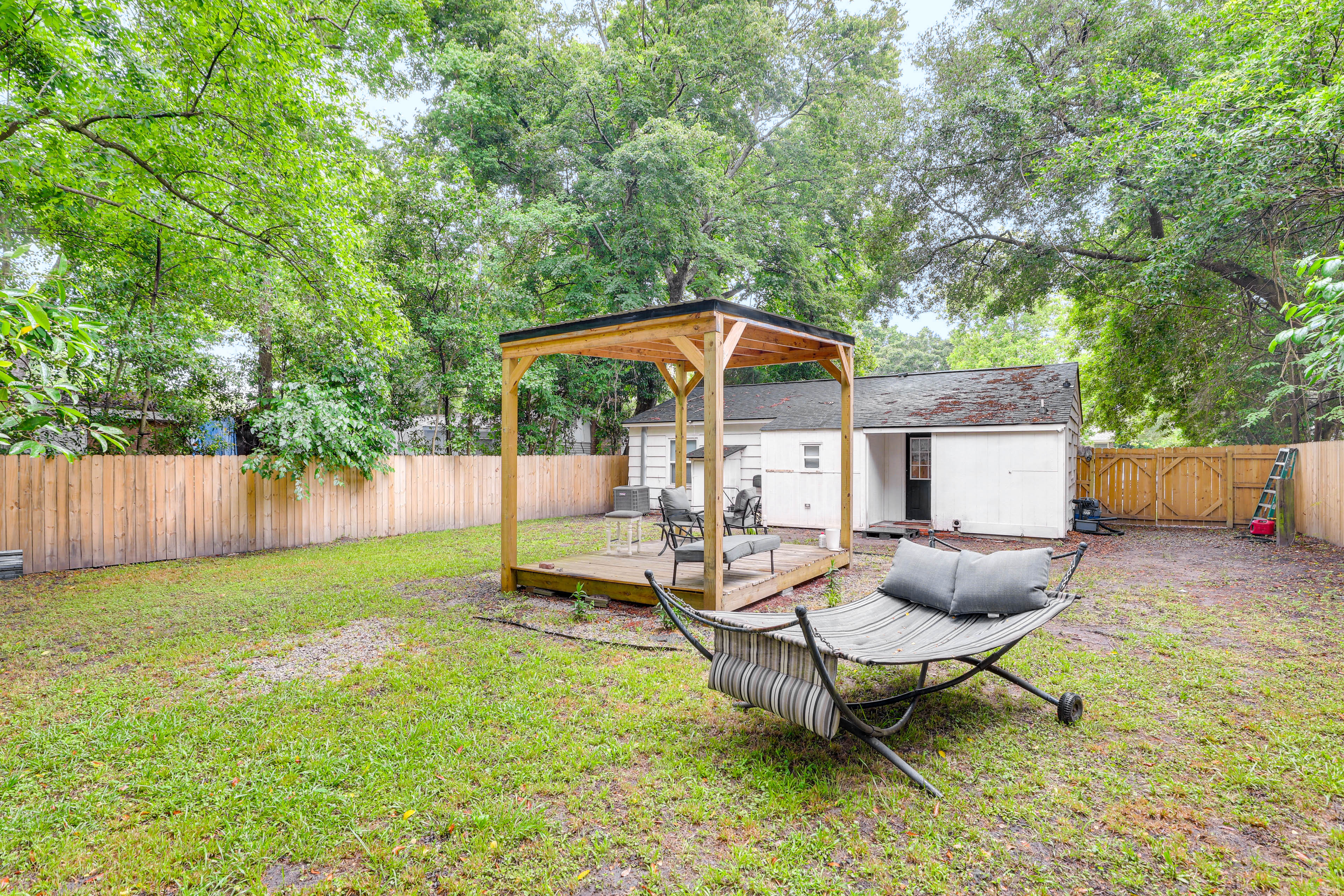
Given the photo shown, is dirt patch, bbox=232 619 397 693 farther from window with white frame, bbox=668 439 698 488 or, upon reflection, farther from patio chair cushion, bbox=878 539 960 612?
window with white frame, bbox=668 439 698 488

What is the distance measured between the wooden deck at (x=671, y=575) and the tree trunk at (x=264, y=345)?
7040mm

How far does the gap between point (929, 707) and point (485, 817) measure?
8.55 feet

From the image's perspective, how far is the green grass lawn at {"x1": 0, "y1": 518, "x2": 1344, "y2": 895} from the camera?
7.48ft

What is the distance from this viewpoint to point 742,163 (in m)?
19.3

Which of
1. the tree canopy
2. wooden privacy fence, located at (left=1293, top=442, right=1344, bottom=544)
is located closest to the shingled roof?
the tree canopy

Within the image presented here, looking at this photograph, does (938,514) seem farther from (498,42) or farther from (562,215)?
(498,42)

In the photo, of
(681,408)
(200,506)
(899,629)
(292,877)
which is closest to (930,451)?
(681,408)

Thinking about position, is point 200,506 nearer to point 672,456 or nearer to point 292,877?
point 292,877

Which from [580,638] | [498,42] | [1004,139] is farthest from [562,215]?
[580,638]

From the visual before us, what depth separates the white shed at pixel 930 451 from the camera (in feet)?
36.1

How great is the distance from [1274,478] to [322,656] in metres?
14.4

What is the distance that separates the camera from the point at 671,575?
650 centimetres

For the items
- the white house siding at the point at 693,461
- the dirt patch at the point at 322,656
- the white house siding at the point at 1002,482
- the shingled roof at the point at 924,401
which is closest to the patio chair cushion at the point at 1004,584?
the dirt patch at the point at 322,656

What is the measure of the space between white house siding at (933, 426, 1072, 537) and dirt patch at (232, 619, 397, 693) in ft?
33.2
